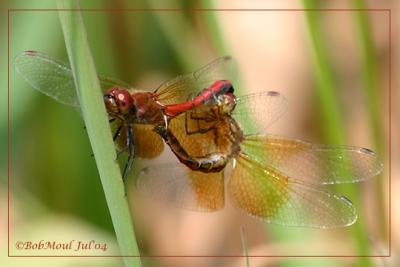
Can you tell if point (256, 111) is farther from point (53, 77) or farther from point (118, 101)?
point (53, 77)

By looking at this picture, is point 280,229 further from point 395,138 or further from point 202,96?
point 395,138

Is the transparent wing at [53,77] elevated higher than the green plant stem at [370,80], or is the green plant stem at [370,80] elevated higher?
the transparent wing at [53,77]

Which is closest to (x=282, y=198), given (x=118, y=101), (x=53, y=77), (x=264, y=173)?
(x=264, y=173)

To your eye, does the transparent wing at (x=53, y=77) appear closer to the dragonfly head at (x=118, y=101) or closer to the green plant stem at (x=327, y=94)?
the dragonfly head at (x=118, y=101)

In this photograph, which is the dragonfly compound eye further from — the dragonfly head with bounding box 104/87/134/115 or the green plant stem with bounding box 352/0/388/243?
the green plant stem with bounding box 352/0/388/243

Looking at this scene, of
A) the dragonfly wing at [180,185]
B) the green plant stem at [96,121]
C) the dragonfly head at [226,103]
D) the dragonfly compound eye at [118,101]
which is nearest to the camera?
the green plant stem at [96,121]

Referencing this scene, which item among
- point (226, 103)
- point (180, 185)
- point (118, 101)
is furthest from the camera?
point (180, 185)

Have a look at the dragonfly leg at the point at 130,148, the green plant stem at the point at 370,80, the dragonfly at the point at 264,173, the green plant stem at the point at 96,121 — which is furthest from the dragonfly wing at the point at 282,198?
the green plant stem at the point at 96,121

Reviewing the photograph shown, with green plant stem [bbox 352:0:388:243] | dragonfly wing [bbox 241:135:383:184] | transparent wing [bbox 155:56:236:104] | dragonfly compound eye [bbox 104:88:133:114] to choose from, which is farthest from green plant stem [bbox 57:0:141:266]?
green plant stem [bbox 352:0:388:243]
